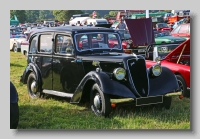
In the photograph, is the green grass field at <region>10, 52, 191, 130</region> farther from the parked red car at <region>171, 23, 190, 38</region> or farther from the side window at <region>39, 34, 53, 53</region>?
the parked red car at <region>171, 23, 190, 38</region>

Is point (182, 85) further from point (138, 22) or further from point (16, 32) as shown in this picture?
point (16, 32)

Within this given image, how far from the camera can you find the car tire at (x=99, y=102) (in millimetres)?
6152

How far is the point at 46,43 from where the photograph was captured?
7363 mm

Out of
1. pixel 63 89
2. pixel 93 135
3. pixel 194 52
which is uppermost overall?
pixel 194 52

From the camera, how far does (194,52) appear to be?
616cm

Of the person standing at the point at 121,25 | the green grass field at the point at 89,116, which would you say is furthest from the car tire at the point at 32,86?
the person standing at the point at 121,25

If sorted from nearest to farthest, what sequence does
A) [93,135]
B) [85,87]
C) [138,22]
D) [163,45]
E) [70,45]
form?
[93,135], [85,87], [70,45], [138,22], [163,45]

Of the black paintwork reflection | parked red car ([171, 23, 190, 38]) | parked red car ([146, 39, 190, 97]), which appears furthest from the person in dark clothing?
parked red car ([171, 23, 190, 38])

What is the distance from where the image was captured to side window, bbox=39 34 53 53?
726 cm

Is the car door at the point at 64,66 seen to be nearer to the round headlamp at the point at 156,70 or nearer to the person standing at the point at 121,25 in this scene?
the person standing at the point at 121,25

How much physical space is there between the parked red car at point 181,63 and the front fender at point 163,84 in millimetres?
381

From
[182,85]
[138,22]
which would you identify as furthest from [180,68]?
[138,22]

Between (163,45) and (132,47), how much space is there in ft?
2.16

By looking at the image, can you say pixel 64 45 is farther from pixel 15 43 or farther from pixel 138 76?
pixel 138 76
